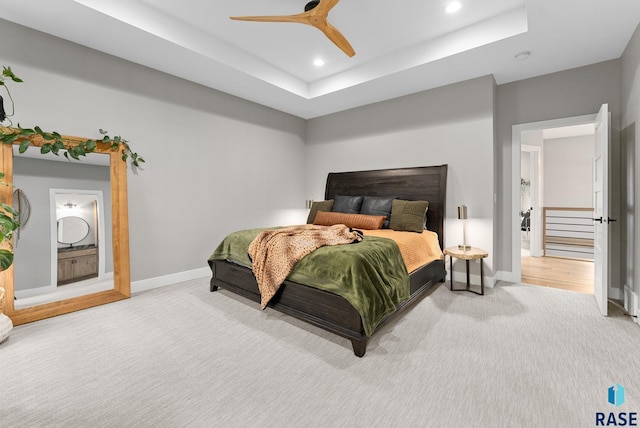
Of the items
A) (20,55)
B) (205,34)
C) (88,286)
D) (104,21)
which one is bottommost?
(88,286)

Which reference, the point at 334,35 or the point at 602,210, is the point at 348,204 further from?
the point at 602,210

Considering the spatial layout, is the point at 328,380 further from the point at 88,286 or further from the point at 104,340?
the point at 88,286

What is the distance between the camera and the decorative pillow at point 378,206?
3.94 m

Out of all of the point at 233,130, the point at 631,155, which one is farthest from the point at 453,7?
the point at 233,130

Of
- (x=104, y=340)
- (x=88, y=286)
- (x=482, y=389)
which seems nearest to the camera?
(x=482, y=389)

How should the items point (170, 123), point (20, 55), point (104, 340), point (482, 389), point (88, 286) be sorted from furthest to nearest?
point (170, 123), point (88, 286), point (20, 55), point (104, 340), point (482, 389)

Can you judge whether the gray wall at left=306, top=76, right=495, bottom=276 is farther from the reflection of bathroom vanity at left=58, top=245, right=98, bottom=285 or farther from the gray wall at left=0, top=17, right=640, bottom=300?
the reflection of bathroom vanity at left=58, top=245, right=98, bottom=285

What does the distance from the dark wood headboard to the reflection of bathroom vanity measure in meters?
3.48

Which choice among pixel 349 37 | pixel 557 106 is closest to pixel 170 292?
pixel 349 37

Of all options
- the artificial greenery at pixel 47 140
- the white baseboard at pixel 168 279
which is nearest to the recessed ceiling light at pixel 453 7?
the artificial greenery at pixel 47 140

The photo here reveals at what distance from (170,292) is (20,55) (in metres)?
2.77

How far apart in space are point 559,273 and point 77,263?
6224mm

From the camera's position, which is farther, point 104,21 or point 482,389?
point 104,21

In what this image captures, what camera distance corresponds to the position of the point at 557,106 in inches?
137
